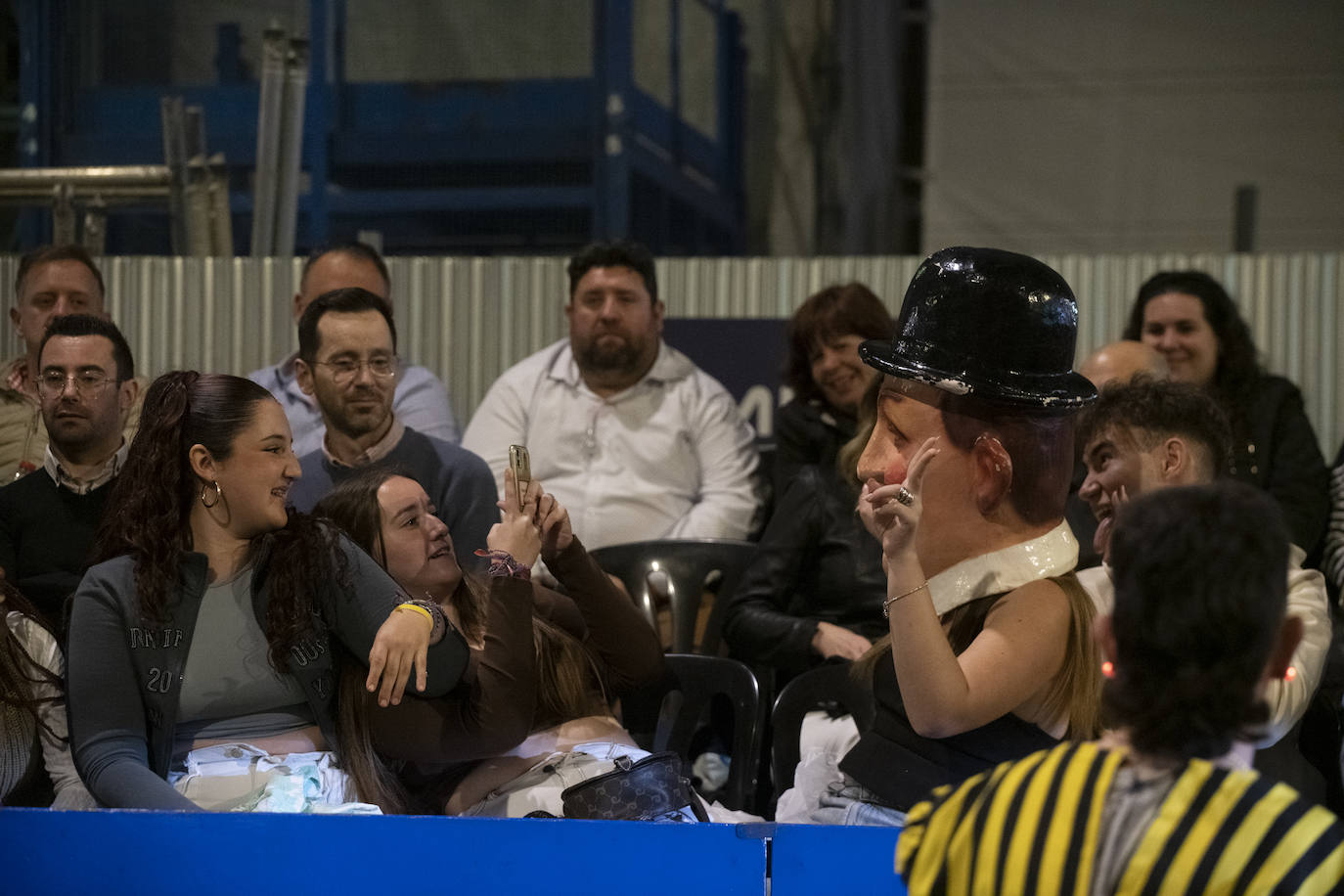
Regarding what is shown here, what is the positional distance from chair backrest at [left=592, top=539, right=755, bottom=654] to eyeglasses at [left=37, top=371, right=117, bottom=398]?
4.31 ft

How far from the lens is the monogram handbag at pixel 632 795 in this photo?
2.59 meters

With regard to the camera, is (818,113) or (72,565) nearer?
(72,565)

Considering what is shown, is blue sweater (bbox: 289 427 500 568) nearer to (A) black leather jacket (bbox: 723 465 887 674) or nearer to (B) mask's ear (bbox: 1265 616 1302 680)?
(A) black leather jacket (bbox: 723 465 887 674)

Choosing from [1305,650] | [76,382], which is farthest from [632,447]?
[1305,650]

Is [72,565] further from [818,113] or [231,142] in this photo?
[818,113]

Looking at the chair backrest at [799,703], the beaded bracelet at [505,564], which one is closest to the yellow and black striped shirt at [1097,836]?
the beaded bracelet at [505,564]

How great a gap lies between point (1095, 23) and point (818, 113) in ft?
5.57

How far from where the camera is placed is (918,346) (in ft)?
7.50

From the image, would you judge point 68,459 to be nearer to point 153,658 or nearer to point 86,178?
point 153,658

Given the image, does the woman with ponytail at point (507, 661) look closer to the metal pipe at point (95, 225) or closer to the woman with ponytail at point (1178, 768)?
the woman with ponytail at point (1178, 768)

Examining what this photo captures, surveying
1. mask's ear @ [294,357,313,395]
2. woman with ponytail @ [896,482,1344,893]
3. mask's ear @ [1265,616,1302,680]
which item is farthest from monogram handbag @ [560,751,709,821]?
mask's ear @ [1265,616,1302,680]

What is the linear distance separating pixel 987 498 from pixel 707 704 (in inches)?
51.1

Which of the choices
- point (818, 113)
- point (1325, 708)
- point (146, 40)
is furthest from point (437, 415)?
point (818, 113)

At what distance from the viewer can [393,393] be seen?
325 cm
